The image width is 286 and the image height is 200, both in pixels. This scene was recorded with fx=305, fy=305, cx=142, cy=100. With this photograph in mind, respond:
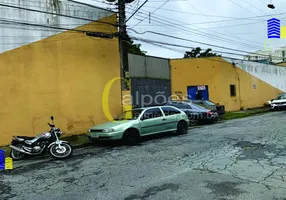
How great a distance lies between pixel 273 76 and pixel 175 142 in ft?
88.2

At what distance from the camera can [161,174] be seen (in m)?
6.58

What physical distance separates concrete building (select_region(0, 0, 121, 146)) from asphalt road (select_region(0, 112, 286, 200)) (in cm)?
398

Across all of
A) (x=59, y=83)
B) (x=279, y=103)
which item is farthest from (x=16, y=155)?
(x=279, y=103)

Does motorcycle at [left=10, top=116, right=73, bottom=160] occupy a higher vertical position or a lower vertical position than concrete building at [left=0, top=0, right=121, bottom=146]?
lower

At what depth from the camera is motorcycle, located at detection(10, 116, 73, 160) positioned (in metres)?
9.27

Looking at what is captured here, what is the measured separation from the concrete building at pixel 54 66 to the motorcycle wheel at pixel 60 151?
388 cm

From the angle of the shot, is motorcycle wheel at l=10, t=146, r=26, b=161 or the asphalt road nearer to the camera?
the asphalt road

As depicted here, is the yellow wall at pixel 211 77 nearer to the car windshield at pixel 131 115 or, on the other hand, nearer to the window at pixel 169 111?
the window at pixel 169 111

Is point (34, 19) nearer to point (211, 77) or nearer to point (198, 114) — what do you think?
point (198, 114)

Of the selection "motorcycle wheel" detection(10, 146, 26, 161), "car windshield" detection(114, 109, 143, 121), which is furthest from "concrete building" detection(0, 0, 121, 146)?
"car windshield" detection(114, 109, 143, 121)

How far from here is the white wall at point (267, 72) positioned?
2924 centimetres

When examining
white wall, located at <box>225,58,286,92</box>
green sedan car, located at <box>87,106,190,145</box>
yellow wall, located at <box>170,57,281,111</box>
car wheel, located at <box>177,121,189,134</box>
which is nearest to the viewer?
green sedan car, located at <box>87,106,190,145</box>

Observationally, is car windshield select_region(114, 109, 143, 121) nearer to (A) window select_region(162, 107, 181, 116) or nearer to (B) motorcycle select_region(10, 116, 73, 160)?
(A) window select_region(162, 107, 181, 116)

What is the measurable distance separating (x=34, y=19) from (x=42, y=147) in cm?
628
